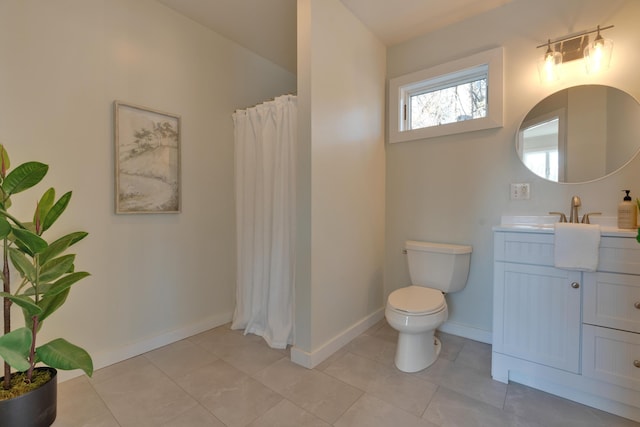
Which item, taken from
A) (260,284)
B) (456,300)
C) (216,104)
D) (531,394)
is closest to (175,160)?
(216,104)

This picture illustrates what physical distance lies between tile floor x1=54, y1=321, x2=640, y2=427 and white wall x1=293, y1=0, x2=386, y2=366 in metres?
0.28

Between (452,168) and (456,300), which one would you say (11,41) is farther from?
(456,300)

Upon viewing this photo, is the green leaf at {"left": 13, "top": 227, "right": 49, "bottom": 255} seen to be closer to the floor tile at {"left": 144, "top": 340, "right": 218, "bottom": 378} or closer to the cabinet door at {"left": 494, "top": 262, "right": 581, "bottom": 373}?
the floor tile at {"left": 144, "top": 340, "right": 218, "bottom": 378}

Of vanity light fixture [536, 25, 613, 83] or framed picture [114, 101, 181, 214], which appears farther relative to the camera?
framed picture [114, 101, 181, 214]

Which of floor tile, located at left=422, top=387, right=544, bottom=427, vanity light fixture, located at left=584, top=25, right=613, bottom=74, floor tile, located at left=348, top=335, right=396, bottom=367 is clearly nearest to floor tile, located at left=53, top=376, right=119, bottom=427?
floor tile, located at left=348, top=335, right=396, bottom=367

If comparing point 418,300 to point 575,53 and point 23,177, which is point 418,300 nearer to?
point 575,53

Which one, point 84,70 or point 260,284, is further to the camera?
point 260,284

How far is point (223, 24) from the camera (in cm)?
227

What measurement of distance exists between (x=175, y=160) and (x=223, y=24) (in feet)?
3.91

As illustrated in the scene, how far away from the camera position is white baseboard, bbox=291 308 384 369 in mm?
1814

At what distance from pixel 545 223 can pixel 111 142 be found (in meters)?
2.94

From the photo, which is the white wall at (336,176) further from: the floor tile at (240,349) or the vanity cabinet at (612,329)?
the vanity cabinet at (612,329)

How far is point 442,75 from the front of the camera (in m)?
2.28

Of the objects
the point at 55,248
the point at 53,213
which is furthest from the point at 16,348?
the point at 53,213
